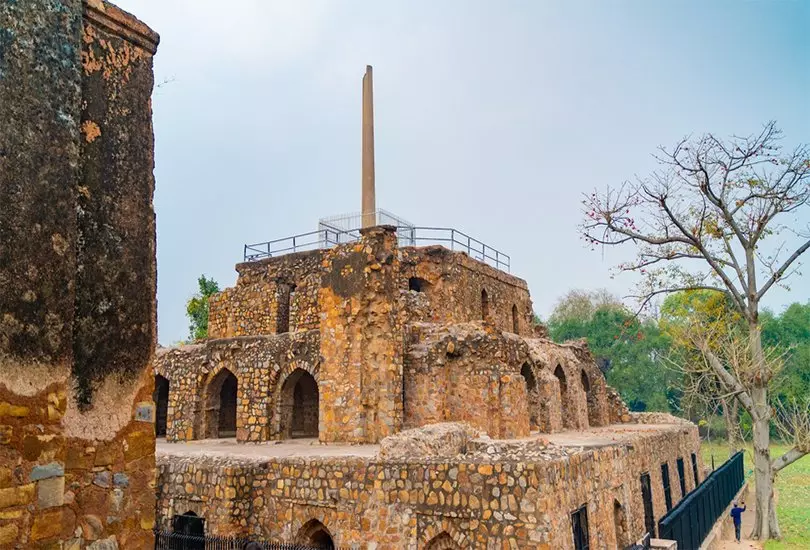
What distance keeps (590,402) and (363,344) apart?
37.3 ft

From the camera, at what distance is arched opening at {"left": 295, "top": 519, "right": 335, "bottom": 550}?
912 centimetres

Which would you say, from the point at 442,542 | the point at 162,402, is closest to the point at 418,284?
the point at 162,402

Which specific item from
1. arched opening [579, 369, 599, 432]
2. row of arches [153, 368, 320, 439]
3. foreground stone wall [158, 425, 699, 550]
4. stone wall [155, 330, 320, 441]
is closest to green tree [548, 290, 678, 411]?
arched opening [579, 369, 599, 432]

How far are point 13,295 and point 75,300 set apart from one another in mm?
447

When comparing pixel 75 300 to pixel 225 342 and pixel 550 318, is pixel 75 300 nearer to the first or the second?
pixel 225 342

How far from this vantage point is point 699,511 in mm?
12875

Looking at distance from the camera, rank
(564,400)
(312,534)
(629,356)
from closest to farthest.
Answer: (312,534) < (564,400) < (629,356)

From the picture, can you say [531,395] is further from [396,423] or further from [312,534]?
[312,534]

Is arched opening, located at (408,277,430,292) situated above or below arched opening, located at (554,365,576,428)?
above

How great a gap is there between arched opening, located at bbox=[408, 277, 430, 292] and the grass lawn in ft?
37.3

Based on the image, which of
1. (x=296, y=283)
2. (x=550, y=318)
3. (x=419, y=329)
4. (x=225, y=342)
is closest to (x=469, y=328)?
(x=419, y=329)

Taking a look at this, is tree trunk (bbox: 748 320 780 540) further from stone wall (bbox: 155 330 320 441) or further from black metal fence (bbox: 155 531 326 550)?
black metal fence (bbox: 155 531 326 550)

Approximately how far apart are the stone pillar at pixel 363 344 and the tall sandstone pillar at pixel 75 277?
8.81m

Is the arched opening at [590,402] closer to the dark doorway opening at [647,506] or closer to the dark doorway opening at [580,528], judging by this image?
the dark doorway opening at [647,506]
